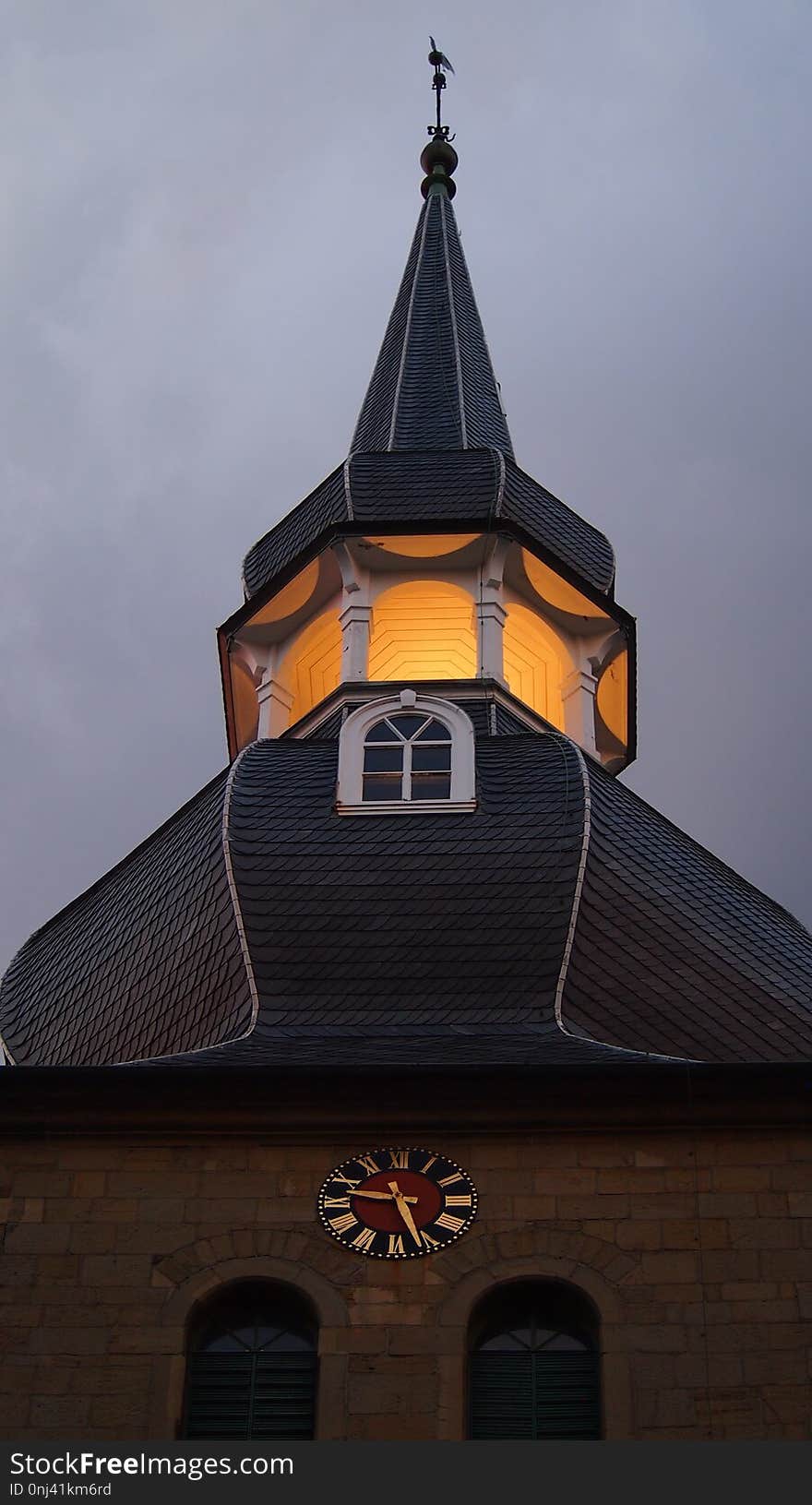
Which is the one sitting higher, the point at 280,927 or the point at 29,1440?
the point at 280,927

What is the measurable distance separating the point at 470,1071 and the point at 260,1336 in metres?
2.64

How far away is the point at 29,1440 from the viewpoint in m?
21.3

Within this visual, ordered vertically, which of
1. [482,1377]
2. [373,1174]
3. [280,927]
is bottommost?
[482,1377]

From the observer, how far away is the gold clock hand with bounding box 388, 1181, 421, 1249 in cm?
2278

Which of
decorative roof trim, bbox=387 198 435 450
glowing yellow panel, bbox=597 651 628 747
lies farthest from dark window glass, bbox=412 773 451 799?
decorative roof trim, bbox=387 198 435 450

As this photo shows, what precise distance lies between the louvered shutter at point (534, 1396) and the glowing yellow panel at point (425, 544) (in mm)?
13940

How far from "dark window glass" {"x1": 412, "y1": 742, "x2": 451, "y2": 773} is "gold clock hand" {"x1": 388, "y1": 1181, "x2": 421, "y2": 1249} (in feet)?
23.1

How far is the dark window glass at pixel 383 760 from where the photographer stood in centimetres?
2945

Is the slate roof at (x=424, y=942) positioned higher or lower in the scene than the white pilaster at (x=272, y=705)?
lower

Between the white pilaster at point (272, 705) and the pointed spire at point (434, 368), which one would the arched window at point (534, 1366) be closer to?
the white pilaster at point (272, 705)

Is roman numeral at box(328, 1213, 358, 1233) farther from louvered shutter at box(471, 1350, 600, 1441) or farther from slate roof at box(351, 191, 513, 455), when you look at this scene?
slate roof at box(351, 191, 513, 455)

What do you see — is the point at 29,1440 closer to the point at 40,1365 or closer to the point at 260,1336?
the point at 40,1365

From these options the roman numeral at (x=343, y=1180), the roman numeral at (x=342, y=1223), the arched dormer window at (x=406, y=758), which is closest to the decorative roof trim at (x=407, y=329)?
the arched dormer window at (x=406, y=758)

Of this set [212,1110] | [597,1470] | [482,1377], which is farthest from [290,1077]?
[597,1470]
